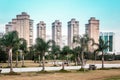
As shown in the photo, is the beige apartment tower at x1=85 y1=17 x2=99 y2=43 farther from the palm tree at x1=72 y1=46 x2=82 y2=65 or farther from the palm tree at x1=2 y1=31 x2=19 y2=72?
the palm tree at x1=2 y1=31 x2=19 y2=72

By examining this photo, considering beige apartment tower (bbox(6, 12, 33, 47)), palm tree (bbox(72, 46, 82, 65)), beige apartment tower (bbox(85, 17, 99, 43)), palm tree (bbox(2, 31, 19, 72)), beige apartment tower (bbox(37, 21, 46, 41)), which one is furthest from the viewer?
beige apartment tower (bbox(37, 21, 46, 41))

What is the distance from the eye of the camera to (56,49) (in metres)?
81.7

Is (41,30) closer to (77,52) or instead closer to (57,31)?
(57,31)

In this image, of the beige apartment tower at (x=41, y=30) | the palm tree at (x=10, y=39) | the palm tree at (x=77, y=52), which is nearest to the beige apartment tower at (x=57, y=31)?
the beige apartment tower at (x=41, y=30)

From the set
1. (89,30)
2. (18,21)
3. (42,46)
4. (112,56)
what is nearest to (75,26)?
(89,30)

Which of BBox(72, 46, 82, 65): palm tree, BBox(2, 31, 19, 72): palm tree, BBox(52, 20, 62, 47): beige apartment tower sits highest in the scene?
BBox(52, 20, 62, 47): beige apartment tower

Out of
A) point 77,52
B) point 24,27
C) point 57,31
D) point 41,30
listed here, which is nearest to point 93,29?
point 57,31

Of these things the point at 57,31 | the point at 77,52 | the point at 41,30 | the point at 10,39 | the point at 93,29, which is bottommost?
the point at 77,52

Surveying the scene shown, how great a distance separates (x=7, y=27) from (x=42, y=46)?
139m

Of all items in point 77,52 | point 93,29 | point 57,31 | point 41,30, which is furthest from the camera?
point 57,31

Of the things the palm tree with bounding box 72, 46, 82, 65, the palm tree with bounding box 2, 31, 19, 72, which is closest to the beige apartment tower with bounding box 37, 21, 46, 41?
the palm tree with bounding box 72, 46, 82, 65

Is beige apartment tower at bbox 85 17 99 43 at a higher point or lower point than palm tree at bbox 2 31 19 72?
higher

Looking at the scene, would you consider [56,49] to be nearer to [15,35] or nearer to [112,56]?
[15,35]

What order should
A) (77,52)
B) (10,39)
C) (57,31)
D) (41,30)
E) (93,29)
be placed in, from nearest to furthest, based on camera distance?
(10,39), (77,52), (41,30), (93,29), (57,31)
